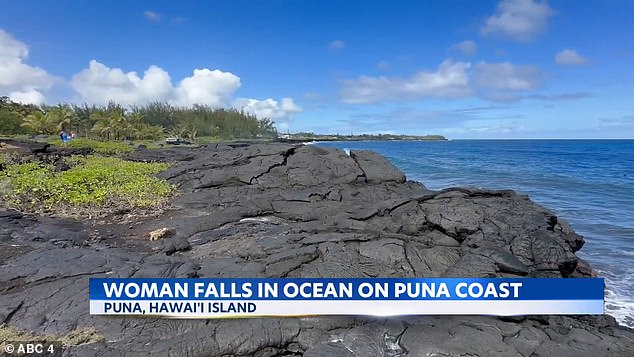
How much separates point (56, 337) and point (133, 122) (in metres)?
64.6

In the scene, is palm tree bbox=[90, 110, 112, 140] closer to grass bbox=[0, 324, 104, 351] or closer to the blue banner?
grass bbox=[0, 324, 104, 351]

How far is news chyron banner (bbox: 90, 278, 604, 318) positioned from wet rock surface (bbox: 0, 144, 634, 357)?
0.54ft

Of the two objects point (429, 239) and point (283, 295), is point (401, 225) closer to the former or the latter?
point (429, 239)

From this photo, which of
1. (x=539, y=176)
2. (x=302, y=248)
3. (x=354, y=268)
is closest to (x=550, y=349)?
(x=354, y=268)

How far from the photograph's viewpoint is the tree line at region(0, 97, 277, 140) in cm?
5012

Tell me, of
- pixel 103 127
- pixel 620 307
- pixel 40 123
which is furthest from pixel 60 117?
pixel 620 307

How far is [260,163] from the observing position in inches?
644

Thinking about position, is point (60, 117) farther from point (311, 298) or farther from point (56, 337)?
point (311, 298)

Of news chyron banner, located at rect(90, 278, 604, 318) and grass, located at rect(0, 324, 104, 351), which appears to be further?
news chyron banner, located at rect(90, 278, 604, 318)

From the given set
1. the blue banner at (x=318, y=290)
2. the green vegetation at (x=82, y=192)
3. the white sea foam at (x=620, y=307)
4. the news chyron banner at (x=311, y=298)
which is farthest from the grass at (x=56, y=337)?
the white sea foam at (x=620, y=307)

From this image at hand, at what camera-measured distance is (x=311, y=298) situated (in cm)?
492

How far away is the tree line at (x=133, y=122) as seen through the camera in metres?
50.1

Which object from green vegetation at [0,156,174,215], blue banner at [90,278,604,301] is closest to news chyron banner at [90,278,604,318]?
blue banner at [90,278,604,301]

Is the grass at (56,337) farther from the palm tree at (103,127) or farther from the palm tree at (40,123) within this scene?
the palm tree at (103,127)
